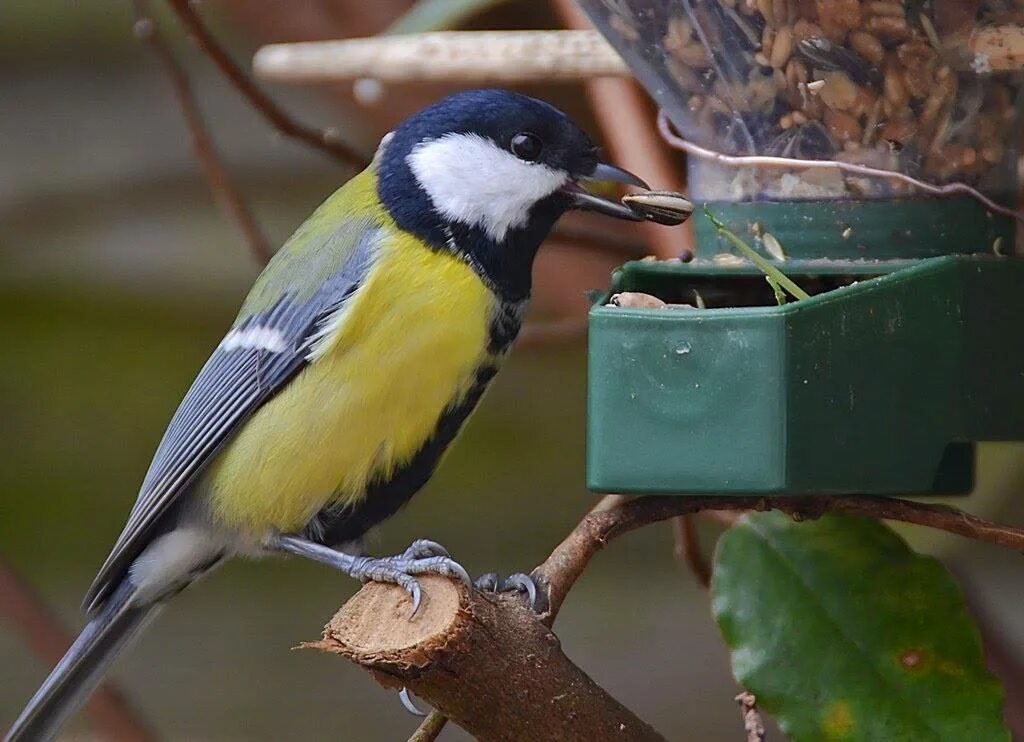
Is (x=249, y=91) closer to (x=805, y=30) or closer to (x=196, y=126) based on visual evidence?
(x=196, y=126)

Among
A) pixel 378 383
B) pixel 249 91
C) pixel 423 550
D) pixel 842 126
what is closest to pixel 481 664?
pixel 423 550

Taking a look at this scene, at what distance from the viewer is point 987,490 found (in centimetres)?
166

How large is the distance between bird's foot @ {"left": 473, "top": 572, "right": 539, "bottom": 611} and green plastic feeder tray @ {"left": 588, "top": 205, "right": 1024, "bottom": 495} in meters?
0.09

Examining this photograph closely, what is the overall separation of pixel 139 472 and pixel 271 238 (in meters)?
0.46

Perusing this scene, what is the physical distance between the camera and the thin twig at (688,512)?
0.93 metres

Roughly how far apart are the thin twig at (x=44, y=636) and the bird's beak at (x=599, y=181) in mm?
790

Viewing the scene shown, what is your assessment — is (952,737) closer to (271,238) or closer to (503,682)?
(503,682)

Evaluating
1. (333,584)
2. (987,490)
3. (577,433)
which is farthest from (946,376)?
(333,584)

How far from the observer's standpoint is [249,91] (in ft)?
4.61

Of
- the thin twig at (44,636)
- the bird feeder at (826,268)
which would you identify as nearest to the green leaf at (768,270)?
the bird feeder at (826,268)

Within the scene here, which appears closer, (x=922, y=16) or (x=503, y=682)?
(x=503, y=682)

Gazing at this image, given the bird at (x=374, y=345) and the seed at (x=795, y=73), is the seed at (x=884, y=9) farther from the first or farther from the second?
the bird at (x=374, y=345)

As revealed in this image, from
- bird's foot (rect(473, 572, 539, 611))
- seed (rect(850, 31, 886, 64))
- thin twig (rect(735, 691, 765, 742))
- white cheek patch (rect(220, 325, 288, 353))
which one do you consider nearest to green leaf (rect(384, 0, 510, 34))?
white cheek patch (rect(220, 325, 288, 353))

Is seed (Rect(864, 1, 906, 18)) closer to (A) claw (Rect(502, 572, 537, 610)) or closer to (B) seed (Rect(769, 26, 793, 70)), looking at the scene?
(B) seed (Rect(769, 26, 793, 70))
